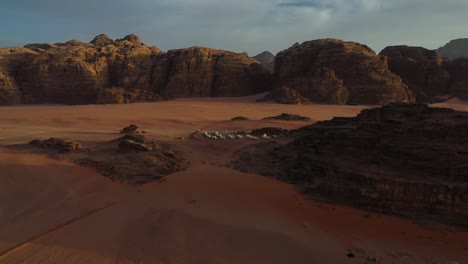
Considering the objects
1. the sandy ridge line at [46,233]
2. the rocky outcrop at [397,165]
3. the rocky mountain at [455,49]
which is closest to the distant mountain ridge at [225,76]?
the rocky outcrop at [397,165]

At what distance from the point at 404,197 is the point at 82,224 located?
190 inches

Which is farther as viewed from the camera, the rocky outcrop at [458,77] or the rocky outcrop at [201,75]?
the rocky outcrop at [201,75]

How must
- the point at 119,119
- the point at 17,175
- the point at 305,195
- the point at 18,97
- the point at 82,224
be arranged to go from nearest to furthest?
the point at 82,224, the point at 305,195, the point at 17,175, the point at 119,119, the point at 18,97

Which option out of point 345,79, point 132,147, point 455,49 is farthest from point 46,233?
point 455,49

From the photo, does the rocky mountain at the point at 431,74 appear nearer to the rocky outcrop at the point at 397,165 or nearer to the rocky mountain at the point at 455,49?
the rocky outcrop at the point at 397,165

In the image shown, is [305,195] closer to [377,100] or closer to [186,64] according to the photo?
[377,100]

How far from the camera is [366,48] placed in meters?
31.9

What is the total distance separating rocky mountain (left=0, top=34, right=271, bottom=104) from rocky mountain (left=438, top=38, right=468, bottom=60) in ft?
197

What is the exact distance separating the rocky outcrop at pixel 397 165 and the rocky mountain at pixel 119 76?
25102 mm

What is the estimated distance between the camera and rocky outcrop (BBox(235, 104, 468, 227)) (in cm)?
505

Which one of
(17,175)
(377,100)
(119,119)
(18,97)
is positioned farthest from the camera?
(18,97)

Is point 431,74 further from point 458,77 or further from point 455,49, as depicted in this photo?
point 455,49

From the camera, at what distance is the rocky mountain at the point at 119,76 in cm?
3031

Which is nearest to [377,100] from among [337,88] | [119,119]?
[337,88]
